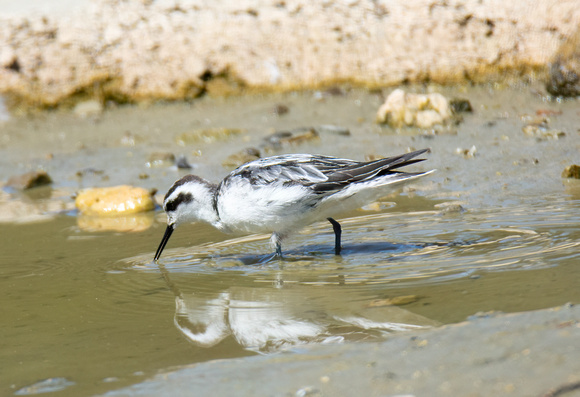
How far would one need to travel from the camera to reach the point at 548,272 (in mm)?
4527

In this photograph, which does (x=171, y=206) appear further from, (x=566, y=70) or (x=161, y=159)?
(x=566, y=70)

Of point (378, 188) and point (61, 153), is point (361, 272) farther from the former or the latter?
point (61, 153)

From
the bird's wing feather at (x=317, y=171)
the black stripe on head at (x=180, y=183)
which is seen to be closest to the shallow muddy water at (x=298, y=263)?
the black stripe on head at (x=180, y=183)

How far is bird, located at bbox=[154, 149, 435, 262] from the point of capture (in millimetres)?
5645

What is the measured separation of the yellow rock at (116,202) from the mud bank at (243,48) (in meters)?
3.86

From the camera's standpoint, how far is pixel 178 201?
6.39m

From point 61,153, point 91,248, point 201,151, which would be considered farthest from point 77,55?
point 91,248

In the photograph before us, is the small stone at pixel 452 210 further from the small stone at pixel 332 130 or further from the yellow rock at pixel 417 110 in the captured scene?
the small stone at pixel 332 130

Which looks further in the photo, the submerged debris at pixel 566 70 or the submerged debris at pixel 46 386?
the submerged debris at pixel 566 70

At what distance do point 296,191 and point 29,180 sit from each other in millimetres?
4755

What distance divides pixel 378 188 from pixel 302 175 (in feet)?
2.01

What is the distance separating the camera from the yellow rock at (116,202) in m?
7.77

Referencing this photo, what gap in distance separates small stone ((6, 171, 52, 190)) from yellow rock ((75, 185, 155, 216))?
152 cm

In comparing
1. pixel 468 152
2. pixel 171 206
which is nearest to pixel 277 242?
pixel 171 206
